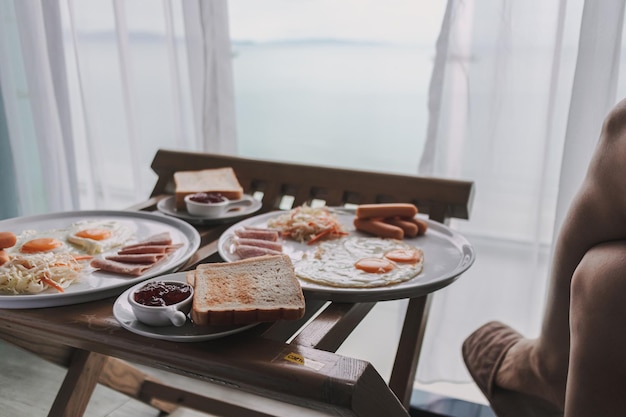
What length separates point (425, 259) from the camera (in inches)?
47.2

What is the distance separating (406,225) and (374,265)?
0.73 feet

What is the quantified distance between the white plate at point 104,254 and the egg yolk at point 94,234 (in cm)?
6

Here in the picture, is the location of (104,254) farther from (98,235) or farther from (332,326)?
(332,326)

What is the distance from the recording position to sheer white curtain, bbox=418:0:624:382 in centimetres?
168

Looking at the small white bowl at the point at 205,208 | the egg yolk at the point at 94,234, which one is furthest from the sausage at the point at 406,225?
the egg yolk at the point at 94,234

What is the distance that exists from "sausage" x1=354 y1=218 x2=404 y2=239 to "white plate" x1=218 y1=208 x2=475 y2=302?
18 millimetres

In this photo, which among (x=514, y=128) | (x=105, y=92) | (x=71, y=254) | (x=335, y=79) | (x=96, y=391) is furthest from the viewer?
(x=335, y=79)

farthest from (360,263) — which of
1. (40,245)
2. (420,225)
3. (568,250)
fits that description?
(40,245)

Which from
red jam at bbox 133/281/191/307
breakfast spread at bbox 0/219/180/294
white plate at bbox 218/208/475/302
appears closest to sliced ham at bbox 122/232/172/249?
breakfast spread at bbox 0/219/180/294

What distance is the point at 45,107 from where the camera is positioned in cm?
254

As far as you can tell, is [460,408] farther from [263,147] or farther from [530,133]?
[263,147]

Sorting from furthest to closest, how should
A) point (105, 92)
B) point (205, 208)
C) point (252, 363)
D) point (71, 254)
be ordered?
point (105, 92)
point (205, 208)
point (71, 254)
point (252, 363)

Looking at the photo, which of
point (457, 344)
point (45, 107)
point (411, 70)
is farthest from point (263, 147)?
point (457, 344)

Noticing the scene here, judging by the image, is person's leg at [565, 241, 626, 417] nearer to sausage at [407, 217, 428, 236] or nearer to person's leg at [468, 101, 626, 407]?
person's leg at [468, 101, 626, 407]
